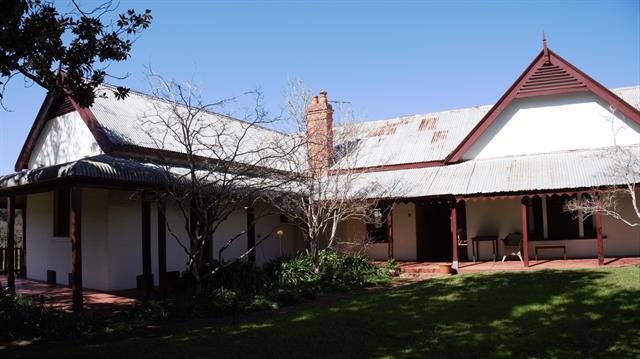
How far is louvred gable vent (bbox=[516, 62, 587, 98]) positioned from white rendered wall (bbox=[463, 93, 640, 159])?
351mm

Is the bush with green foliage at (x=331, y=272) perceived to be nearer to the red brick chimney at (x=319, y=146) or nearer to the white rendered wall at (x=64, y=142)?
the red brick chimney at (x=319, y=146)

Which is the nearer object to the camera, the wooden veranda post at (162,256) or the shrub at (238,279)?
the wooden veranda post at (162,256)

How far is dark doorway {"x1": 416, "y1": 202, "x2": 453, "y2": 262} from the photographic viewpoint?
19.3 meters

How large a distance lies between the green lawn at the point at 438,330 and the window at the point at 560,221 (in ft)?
18.9

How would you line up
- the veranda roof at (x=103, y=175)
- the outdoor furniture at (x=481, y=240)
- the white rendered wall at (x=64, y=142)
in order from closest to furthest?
the veranda roof at (x=103, y=175) → the white rendered wall at (x=64, y=142) → the outdoor furniture at (x=481, y=240)

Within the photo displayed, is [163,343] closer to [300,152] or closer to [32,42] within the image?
[32,42]

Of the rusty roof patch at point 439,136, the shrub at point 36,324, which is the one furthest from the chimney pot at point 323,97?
the shrub at point 36,324

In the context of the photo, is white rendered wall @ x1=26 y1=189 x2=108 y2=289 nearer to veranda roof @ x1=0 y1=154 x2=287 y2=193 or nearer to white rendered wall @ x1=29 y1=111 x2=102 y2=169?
white rendered wall @ x1=29 y1=111 x2=102 y2=169

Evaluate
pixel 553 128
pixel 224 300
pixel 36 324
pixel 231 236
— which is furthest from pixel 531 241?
pixel 36 324

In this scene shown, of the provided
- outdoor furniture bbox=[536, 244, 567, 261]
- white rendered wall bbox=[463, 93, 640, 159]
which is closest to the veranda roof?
white rendered wall bbox=[463, 93, 640, 159]

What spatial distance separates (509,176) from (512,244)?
2249 millimetres

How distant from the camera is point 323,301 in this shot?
11.6m

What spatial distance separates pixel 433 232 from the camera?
20266 mm

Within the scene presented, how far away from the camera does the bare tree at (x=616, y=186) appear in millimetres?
14250
